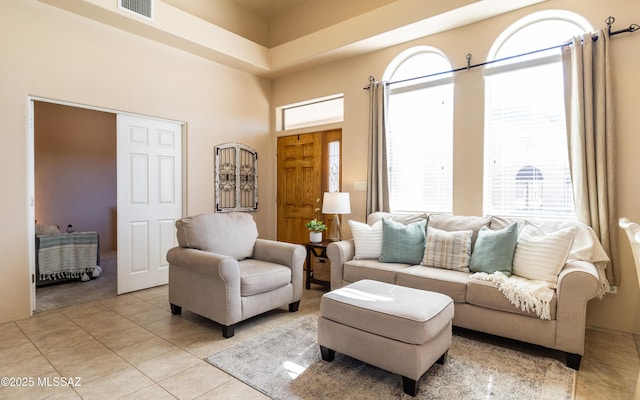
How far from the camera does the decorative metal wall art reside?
4.90m

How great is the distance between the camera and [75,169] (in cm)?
635

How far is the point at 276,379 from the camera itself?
220 cm

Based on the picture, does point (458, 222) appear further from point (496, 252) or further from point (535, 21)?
point (535, 21)

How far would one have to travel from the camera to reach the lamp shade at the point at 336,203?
4.10 m

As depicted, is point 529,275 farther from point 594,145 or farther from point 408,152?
point 408,152

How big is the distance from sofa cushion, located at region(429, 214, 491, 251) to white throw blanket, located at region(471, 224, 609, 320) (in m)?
0.58

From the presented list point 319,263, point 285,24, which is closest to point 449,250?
point 319,263

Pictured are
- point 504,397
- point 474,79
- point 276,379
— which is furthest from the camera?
point 474,79

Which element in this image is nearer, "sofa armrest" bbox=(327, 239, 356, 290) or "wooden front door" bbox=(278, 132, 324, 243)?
"sofa armrest" bbox=(327, 239, 356, 290)

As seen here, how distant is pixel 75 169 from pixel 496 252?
22.8ft

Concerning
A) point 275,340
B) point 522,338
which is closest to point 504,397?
point 522,338

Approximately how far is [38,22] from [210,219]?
247 centimetres

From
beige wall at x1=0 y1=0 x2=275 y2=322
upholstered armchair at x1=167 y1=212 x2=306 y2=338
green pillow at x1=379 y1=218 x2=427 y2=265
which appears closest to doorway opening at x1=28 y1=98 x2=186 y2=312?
beige wall at x1=0 y1=0 x2=275 y2=322

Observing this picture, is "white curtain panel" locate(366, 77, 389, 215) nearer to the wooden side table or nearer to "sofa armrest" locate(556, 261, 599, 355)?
the wooden side table
